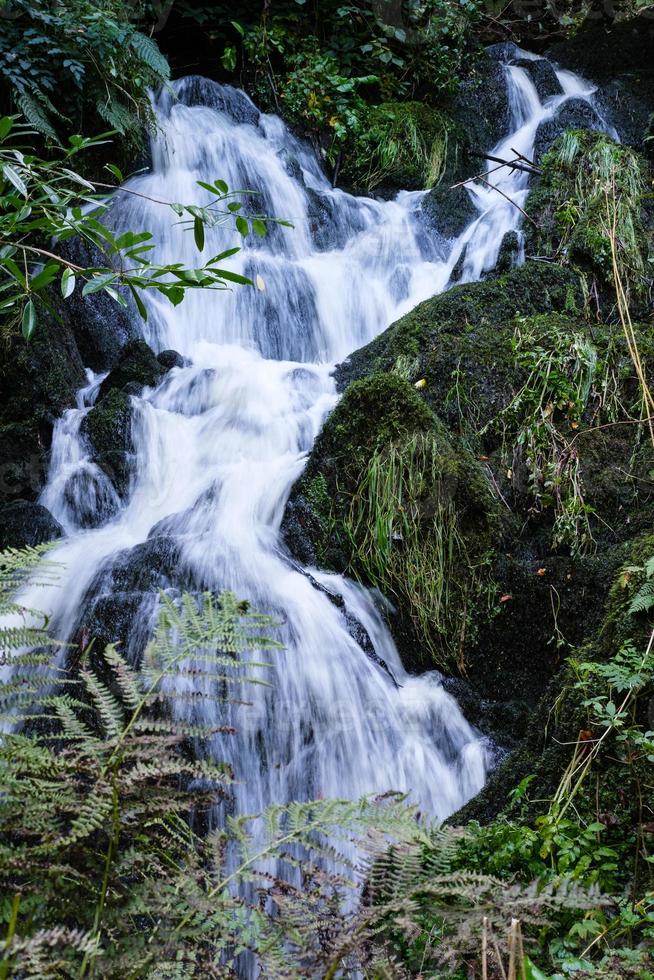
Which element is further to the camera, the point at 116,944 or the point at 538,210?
the point at 538,210

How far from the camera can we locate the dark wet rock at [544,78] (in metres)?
9.87

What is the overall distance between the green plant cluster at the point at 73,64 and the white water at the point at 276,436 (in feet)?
2.59

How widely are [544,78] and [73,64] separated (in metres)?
6.08

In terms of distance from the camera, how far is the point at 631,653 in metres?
2.42

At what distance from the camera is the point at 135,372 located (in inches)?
247

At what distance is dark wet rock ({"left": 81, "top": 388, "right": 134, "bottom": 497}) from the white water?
0.25 feet

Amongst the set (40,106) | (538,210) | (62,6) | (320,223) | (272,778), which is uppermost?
(62,6)

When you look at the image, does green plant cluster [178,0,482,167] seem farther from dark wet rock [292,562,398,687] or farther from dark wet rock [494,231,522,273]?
dark wet rock [292,562,398,687]

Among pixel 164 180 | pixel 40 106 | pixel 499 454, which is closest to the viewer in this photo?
pixel 499 454

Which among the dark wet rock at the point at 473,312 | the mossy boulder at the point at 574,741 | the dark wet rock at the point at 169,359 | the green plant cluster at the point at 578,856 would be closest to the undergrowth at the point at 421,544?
the dark wet rock at the point at 473,312

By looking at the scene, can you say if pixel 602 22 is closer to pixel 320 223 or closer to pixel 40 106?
pixel 320 223

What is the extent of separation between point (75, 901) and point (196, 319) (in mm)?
6589

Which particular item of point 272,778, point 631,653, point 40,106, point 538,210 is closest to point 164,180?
point 40,106

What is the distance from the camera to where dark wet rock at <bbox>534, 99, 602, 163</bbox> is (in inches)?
346
